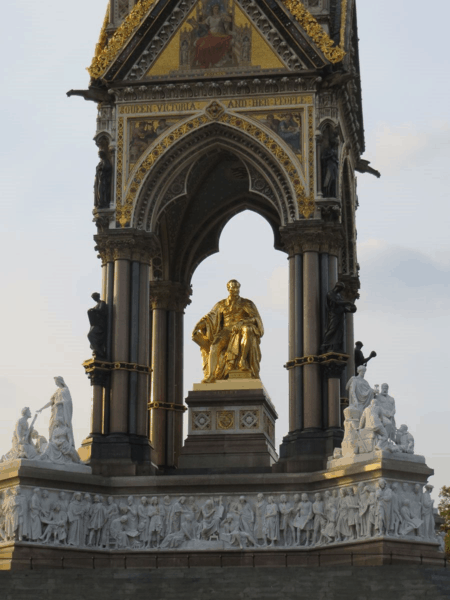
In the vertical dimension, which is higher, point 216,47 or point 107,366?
point 216,47

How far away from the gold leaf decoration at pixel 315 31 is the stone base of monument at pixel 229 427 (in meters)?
7.93

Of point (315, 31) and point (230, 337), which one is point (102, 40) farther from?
point (230, 337)

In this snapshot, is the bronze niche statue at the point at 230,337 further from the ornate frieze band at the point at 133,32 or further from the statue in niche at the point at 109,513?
the ornate frieze band at the point at 133,32

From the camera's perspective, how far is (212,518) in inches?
1391

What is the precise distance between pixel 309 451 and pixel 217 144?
786 cm

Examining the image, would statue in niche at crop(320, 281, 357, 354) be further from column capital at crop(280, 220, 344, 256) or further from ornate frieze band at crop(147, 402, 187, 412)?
ornate frieze band at crop(147, 402, 187, 412)

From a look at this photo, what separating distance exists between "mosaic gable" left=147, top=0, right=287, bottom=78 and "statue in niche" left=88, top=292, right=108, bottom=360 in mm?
5741

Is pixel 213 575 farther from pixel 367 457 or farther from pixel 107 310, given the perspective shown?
pixel 107 310

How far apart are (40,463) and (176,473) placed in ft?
11.9

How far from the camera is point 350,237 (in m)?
42.4

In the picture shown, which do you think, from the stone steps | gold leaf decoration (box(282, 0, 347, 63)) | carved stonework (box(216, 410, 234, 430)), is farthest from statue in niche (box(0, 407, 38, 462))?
gold leaf decoration (box(282, 0, 347, 63))

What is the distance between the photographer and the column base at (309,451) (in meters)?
35.3

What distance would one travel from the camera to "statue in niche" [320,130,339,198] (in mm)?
37156

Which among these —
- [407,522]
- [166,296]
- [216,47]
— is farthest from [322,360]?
[216,47]
